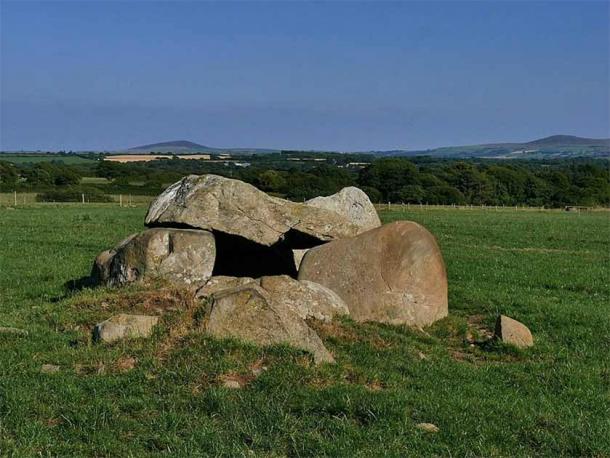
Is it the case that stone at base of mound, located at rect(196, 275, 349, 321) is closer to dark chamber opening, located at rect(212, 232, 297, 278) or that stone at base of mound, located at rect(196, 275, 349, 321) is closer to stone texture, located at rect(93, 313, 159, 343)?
stone texture, located at rect(93, 313, 159, 343)

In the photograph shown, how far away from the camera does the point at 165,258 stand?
15016mm

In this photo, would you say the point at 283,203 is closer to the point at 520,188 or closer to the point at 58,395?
the point at 58,395

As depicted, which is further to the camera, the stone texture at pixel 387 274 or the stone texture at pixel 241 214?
the stone texture at pixel 241 214

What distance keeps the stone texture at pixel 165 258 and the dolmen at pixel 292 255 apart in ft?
0.07

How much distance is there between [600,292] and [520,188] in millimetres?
113276

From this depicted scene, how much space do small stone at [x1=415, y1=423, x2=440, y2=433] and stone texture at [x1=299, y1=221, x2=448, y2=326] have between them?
18.6ft

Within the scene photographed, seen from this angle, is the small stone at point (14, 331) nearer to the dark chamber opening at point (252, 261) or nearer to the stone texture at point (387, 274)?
the stone texture at point (387, 274)

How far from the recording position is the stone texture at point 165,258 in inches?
588

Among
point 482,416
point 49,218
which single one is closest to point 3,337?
point 482,416

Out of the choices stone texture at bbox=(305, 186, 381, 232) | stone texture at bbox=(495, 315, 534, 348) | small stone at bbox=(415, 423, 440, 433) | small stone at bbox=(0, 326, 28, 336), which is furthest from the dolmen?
small stone at bbox=(415, 423, 440, 433)

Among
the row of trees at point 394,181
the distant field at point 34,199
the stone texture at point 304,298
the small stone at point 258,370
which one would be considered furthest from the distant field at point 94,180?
the small stone at point 258,370

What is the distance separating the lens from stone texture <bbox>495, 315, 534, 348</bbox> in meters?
13.0

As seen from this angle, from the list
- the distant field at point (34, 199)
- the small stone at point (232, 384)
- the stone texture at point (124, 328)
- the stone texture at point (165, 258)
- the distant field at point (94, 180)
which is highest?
the stone texture at point (165, 258)

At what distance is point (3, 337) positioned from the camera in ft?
38.8
